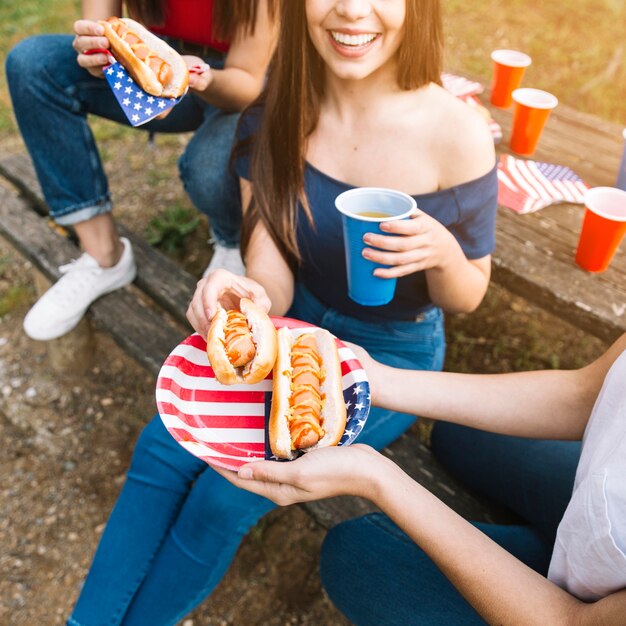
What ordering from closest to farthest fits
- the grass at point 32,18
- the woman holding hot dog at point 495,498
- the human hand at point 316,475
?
the woman holding hot dog at point 495,498, the human hand at point 316,475, the grass at point 32,18

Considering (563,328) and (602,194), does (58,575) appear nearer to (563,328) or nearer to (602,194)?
(602,194)

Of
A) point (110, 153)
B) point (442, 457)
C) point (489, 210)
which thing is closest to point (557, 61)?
point (110, 153)

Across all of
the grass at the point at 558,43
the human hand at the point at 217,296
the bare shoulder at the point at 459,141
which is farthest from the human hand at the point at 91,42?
the grass at the point at 558,43

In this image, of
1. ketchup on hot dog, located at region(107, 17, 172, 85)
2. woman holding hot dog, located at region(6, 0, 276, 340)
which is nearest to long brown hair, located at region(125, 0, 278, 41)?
woman holding hot dog, located at region(6, 0, 276, 340)

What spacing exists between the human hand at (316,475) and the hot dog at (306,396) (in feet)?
0.20

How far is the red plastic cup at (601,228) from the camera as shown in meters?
2.03

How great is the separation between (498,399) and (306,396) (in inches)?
22.8

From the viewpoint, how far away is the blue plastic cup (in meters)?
1.61

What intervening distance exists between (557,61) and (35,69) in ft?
15.3

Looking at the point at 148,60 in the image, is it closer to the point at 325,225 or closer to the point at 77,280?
the point at 325,225

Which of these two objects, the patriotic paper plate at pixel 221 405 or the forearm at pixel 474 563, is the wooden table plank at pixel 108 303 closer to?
the patriotic paper plate at pixel 221 405

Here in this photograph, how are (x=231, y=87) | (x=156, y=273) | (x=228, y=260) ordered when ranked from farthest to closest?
(x=228, y=260) → (x=156, y=273) → (x=231, y=87)

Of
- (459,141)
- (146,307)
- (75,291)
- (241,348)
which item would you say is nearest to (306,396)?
(241,348)

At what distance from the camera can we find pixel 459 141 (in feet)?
6.42
